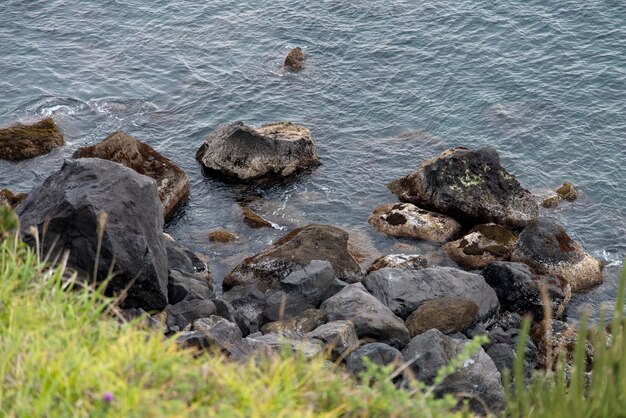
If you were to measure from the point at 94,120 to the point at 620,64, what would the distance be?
93.8ft

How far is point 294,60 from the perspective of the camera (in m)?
45.9

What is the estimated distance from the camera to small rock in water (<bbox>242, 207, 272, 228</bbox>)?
33250 millimetres

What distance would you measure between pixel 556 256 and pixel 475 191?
4.81 m

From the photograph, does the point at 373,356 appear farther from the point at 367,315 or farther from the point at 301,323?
the point at 301,323

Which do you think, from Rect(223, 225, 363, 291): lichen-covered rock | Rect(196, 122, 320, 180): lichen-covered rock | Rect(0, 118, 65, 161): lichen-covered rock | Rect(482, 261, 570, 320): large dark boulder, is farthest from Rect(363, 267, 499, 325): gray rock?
Rect(0, 118, 65, 161): lichen-covered rock

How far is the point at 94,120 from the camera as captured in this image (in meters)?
41.3

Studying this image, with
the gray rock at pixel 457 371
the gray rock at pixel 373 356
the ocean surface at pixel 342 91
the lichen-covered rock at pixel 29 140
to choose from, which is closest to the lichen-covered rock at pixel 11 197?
the ocean surface at pixel 342 91

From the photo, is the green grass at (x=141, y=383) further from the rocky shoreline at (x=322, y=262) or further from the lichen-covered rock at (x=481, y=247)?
the lichen-covered rock at (x=481, y=247)

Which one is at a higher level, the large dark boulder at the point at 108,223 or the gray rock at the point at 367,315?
the large dark boulder at the point at 108,223

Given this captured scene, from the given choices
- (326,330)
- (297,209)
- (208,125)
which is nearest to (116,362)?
(326,330)

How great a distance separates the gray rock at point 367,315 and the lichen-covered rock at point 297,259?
11.1 feet

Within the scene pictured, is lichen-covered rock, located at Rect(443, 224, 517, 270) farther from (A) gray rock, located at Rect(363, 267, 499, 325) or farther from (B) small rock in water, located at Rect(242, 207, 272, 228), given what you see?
(B) small rock in water, located at Rect(242, 207, 272, 228)

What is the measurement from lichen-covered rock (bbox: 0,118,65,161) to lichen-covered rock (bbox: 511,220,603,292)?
22.2 meters

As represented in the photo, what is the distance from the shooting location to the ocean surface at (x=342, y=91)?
35219 mm
